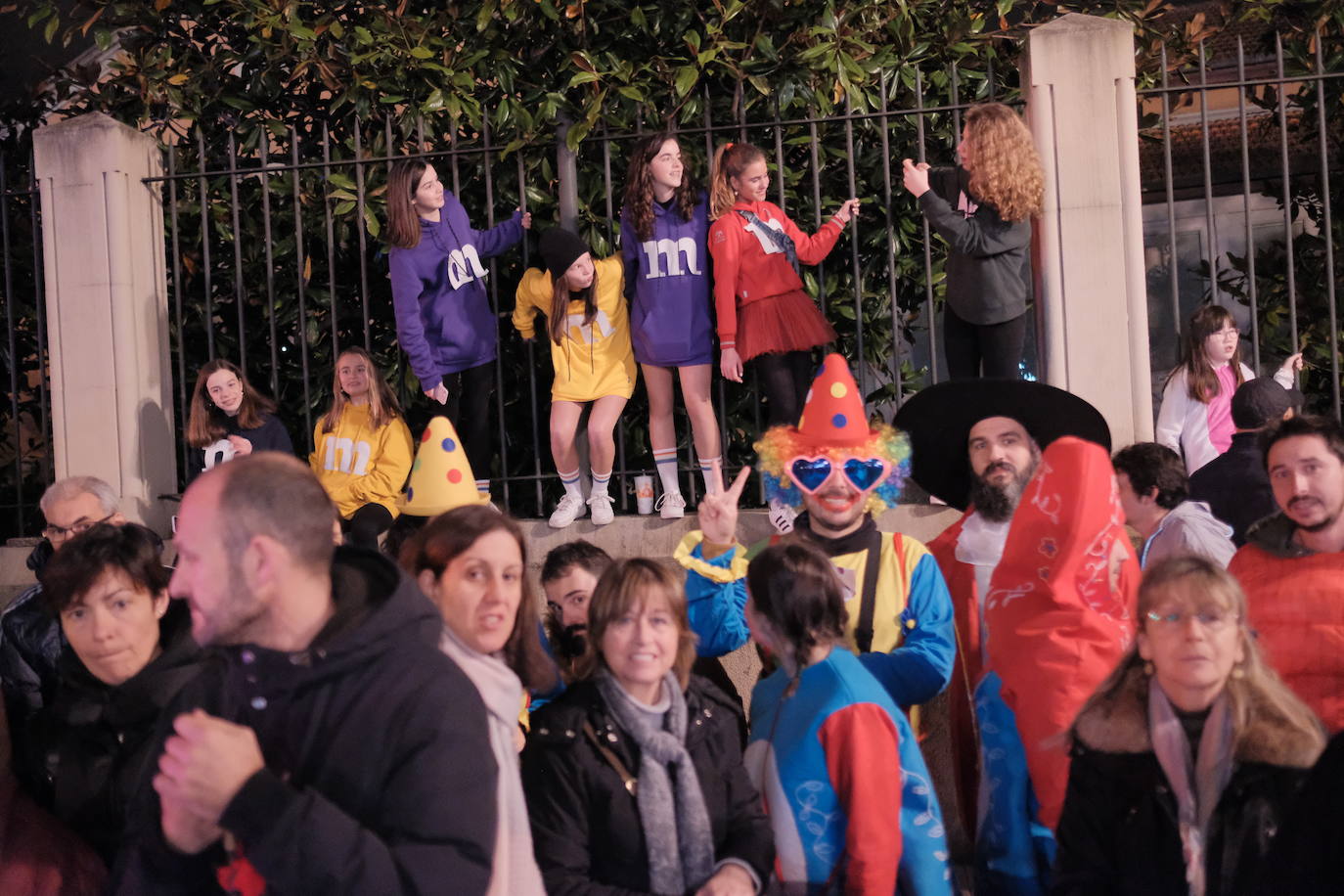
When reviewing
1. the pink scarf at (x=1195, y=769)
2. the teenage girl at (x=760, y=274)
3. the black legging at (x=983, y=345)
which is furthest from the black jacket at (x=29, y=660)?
the black legging at (x=983, y=345)

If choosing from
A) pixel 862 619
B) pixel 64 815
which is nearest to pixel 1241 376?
pixel 862 619

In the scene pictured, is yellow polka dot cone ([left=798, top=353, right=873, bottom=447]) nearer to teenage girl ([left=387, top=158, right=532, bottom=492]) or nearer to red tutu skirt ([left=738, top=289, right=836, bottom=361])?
red tutu skirt ([left=738, top=289, right=836, bottom=361])

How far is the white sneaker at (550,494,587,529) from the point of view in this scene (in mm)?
6895

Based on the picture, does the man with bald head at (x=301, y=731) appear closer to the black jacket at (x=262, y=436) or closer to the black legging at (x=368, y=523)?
the black legging at (x=368, y=523)

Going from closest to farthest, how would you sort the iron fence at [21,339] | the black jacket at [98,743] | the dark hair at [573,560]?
the black jacket at [98,743], the dark hair at [573,560], the iron fence at [21,339]

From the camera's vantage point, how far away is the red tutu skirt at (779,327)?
6.78 meters

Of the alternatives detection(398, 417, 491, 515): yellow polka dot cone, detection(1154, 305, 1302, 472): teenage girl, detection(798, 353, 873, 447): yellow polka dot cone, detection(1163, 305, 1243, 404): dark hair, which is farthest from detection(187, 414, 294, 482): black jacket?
detection(1163, 305, 1243, 404): dark hair

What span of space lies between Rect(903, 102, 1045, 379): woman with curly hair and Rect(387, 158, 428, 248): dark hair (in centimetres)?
238

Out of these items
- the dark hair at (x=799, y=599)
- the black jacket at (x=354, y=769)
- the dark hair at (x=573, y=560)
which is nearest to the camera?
the black jacket at (x=354, y=769)

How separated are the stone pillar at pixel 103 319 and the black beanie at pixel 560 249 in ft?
7.72

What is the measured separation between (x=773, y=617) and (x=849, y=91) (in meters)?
4.51

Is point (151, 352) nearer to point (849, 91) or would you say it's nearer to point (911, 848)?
point (849, 91)

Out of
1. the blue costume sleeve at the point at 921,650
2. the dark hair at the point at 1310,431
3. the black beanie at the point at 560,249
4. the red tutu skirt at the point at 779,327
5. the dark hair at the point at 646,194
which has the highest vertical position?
→ the dark hair at the point at 646,194

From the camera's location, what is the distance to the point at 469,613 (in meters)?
Answer: 3.12
